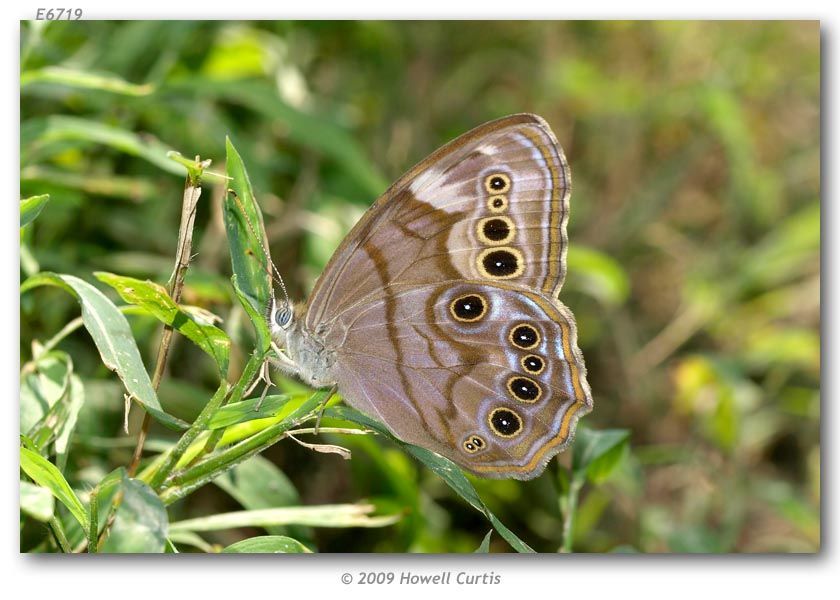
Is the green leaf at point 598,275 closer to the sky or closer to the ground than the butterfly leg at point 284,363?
closer to the sky

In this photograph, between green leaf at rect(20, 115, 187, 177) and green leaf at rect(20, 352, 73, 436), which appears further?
green leaf at rect(20, 115, 187, 177)

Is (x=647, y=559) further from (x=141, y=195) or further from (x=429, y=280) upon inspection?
(x=141, y=195)

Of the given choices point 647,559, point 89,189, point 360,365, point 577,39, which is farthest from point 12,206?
point 577,39

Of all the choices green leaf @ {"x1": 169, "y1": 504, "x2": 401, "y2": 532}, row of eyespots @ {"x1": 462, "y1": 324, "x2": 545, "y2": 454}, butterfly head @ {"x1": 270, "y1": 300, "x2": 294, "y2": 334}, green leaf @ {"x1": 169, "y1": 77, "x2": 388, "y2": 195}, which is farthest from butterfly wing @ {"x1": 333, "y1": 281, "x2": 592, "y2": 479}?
green leaf @ {"x1": 169, "y1": 77, "x2": 388, "y2": 195}

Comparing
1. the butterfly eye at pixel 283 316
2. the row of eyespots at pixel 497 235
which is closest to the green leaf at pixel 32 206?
the butterfly eye at pixel 283 316

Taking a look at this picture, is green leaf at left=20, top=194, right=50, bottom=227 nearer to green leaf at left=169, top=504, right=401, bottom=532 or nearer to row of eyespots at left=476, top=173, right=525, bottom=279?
green leaf at left=169, top=504, right=401, bottom=532

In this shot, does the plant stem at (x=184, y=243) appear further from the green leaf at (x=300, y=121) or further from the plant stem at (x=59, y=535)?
the green leaf at (x=300, y=121)
